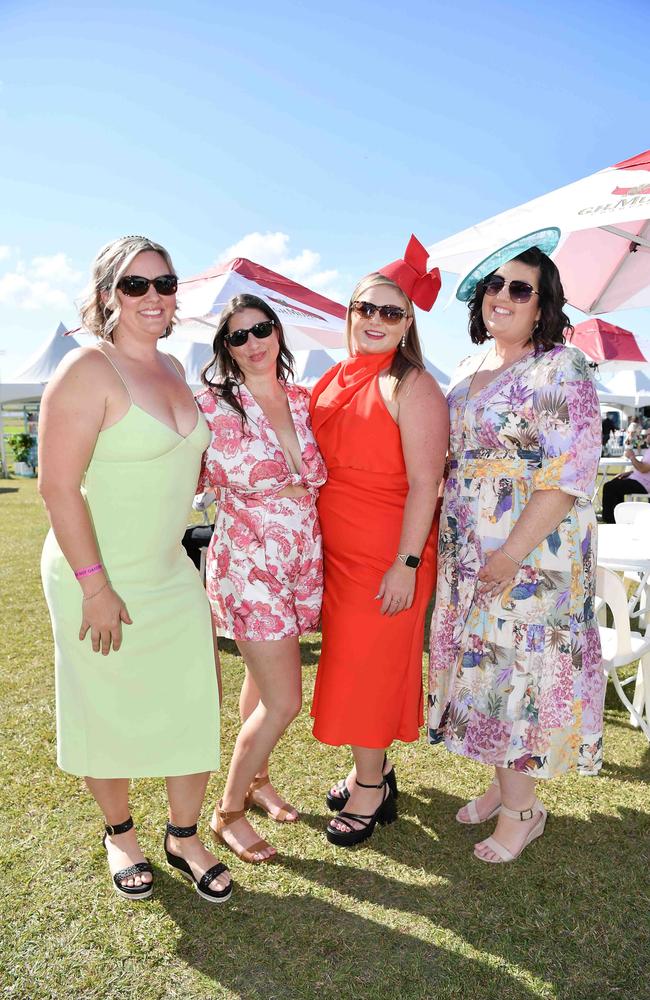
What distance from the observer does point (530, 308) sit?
2.41 metres

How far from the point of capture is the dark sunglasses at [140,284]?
208cm

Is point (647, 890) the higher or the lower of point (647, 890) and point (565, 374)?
the lower

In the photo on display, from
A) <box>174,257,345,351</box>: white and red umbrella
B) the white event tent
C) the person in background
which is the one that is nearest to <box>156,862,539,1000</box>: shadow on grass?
<box>174,257,345,351</box>: white and red umbrella

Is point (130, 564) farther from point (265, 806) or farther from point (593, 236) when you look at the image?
point (593, 236)

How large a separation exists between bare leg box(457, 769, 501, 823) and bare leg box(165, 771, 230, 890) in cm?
105

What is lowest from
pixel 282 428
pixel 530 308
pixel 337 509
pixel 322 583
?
pixel 322 583

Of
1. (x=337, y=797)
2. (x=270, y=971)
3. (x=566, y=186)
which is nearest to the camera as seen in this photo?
(x=270, y=971)

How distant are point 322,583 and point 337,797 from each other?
1026 millimetres

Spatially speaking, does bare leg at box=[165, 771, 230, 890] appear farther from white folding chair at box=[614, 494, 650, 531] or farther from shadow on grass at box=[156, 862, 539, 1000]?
white folding chair at box=[614, 494, 650, 531]

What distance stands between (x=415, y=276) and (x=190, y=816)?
208 centimetres

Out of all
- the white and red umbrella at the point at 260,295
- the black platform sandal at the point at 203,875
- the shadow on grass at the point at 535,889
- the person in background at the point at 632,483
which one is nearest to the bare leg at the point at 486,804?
the shadow on grass at the point at 535,889

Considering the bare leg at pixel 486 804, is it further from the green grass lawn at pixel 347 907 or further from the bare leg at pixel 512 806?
the bare leg at pixel 512 806

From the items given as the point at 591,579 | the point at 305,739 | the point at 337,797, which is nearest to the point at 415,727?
the point at 337,797

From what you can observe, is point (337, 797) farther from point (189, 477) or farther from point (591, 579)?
point (189, 477)
